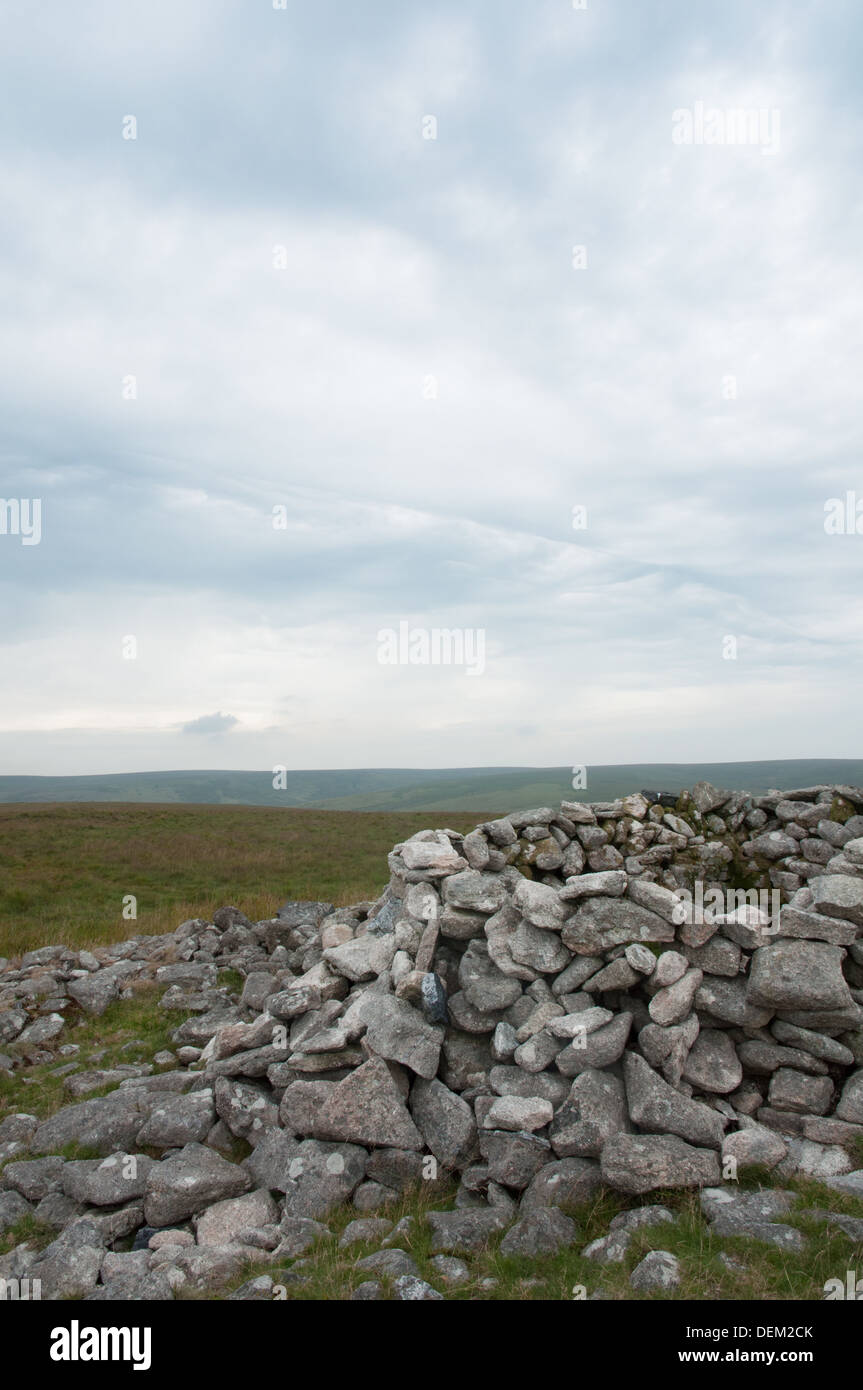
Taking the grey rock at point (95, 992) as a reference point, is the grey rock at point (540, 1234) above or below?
above

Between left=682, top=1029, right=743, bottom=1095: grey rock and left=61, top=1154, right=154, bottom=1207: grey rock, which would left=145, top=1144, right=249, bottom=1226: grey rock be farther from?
left=682, top=1029, right=743, bottom=1095: grey rock

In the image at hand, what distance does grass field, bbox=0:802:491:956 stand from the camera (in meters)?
23.0

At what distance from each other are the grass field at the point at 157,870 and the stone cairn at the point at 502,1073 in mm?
11030

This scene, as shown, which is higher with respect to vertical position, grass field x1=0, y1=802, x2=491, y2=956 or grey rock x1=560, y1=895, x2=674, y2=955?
grey rock x1=560, y1=895, x2=674, y2=955

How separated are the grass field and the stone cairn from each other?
11.0m

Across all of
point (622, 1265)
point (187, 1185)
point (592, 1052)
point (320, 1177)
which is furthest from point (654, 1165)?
point (187, 1185)

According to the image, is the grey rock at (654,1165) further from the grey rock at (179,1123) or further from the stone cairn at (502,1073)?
the grey rock at (179,1123)

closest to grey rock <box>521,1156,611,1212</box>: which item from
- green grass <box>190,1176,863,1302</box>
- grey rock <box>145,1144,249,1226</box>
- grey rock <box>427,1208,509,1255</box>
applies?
green grass <box>190,1176,863,1302</box>

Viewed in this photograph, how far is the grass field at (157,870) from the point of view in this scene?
2302cm

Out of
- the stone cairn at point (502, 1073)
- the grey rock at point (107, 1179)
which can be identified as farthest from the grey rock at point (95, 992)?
the grey rock at point (107, 1179)

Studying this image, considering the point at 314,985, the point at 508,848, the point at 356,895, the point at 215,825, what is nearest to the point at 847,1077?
the point at 508,848

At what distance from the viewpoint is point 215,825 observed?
5562 centimetres
